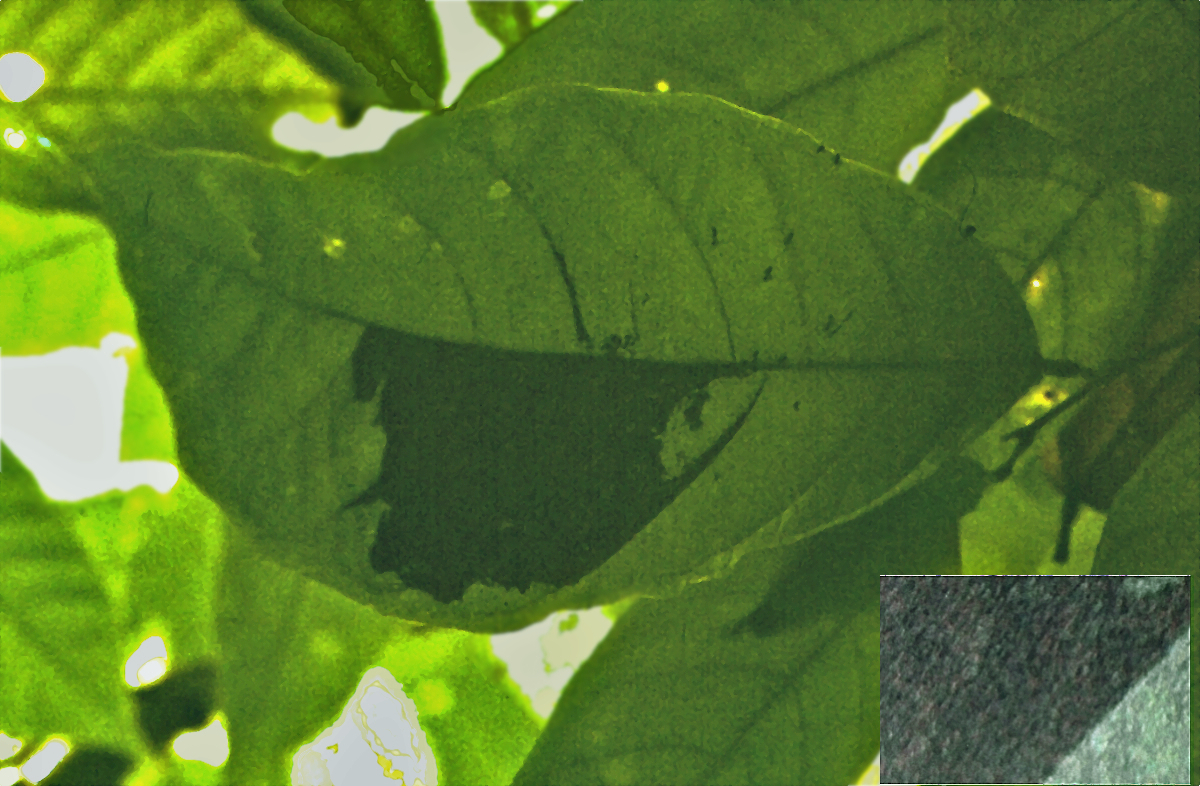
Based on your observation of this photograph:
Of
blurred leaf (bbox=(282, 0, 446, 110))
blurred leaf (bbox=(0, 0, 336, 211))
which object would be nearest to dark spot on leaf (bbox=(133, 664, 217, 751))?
blurred leaf (bbox=(0, 0, 336, 211))

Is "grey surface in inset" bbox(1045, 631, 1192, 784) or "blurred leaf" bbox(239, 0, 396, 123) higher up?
"blurred leaf" bbox(239, 0, 396, 123)

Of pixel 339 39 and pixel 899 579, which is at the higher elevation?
pixel 339 39

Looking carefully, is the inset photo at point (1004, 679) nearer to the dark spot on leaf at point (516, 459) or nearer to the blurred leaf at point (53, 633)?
the dark spot on leaf at point (516, 459)

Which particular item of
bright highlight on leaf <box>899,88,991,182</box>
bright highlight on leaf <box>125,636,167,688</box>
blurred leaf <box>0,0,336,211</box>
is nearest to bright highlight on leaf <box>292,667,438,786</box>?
bright highlight on leaf <box>125,636,167,688</box>

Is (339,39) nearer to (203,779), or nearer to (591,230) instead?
(591,230)

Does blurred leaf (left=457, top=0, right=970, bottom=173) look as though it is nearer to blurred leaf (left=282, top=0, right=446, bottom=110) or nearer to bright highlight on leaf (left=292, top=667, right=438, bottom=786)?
blurred leaf (left=282, top=0, right=446, bottom=110)

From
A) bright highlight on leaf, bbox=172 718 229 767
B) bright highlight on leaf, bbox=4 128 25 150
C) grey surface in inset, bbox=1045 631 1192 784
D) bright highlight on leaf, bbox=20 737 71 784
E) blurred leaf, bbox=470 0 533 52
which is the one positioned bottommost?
grey surface in inset, bbox=1045 631 1192 784

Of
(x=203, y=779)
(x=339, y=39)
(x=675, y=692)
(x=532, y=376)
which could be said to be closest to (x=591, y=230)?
(x=532, y=376)
